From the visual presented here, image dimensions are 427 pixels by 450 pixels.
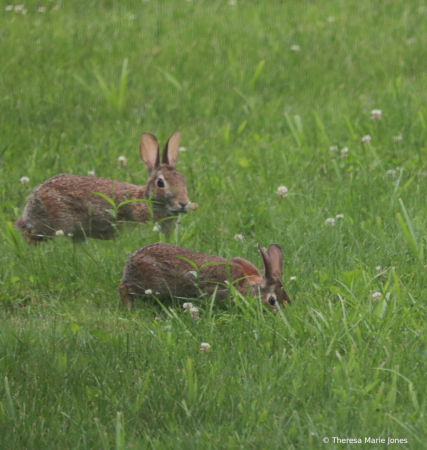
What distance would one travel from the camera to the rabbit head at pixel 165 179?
620 cm

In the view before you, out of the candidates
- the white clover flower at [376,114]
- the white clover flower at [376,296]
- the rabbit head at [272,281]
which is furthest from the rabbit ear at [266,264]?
the white clover flower at [376,114]

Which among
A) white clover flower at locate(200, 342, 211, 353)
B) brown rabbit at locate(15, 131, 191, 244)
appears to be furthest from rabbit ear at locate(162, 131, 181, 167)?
white clover flower at locate(200, 342, 211, 353)

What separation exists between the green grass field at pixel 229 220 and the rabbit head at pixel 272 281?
5.0 inches

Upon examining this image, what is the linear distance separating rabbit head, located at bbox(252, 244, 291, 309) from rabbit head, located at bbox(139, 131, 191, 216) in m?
1.46

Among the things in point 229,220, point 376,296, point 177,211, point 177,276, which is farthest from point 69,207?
point 376,296

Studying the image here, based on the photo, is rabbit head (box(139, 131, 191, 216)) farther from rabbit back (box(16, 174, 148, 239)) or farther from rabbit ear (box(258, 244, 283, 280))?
rabbit ear (box(258, 244, 283, 280))

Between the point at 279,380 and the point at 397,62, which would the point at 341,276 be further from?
the point at 397,62

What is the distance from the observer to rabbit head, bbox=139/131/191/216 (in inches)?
244

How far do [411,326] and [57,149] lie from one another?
492cm

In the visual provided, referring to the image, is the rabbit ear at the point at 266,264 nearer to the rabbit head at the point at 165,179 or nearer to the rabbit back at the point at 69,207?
the rabbit head at the point at 165,179

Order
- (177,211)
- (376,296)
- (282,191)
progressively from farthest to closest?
(282,191) → (177,211) → (376,296)

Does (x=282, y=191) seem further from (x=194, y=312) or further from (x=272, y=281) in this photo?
(x=194, y=312)

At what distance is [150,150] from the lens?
21.5ft

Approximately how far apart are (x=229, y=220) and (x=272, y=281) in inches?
62.1
